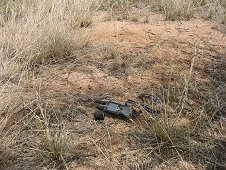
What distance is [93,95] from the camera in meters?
3.08

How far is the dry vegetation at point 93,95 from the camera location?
2.34 m

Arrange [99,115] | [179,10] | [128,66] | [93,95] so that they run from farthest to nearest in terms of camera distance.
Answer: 1. [179,10]
2. [128,66]
3. [93,95]
4. [99,115]

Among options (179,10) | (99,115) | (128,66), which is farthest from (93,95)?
(179,10)

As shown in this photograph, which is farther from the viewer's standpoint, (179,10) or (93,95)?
(179,10)

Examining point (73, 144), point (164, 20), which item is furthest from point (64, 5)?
point (73, 144)

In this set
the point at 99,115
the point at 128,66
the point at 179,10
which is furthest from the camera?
the point at 179,10

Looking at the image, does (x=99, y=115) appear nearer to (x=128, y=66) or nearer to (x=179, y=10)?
(x=128, y=66)

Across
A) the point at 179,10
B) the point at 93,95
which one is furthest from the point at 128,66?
the point at 179,10

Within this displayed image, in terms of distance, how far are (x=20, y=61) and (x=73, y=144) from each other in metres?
1.36

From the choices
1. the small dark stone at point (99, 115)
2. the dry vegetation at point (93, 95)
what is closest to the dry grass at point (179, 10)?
the dry vegetation at point (93, 95)

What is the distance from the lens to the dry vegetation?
2.34 meters

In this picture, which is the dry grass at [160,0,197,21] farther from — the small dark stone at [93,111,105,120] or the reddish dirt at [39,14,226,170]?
the small dark stone at [93,111,105,120]

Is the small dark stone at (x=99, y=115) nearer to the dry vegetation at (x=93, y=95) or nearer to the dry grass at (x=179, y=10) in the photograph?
the dry vegetation at (x=93, y=95)

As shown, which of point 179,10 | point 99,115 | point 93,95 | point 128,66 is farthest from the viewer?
point 179,10
